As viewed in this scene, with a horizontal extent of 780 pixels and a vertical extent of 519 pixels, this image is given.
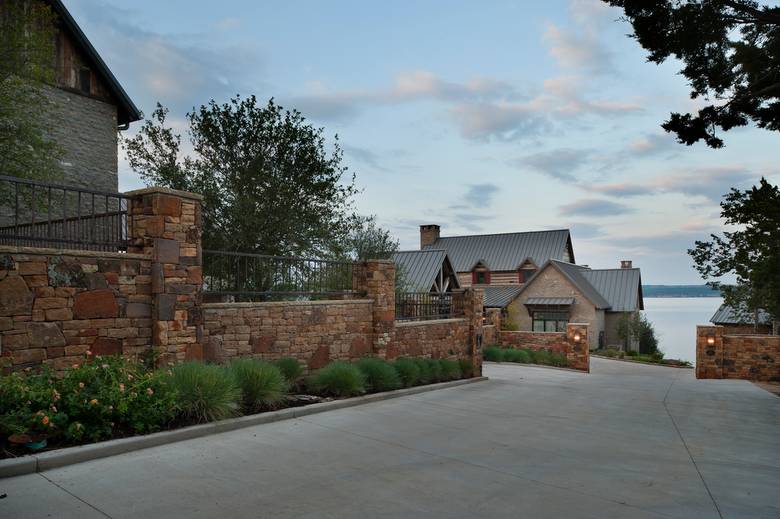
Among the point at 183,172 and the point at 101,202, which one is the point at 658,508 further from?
the point at 101,202

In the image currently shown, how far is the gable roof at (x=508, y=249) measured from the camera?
43.7 meters

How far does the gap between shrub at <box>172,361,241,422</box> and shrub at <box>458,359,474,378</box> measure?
29.3ft

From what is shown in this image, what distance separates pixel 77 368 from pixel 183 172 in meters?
12.0

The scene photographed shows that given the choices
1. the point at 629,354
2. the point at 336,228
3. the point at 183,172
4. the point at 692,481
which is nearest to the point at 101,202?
the point at 183,172

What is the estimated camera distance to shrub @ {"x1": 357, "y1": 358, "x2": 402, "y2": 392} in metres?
11.0

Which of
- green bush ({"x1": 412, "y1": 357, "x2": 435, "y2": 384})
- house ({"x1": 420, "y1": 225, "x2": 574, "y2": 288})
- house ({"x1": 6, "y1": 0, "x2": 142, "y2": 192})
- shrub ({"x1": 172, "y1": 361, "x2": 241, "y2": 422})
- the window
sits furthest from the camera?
house ({"x1": 420, "y1": 225, "x2": 574, "y2": 288})

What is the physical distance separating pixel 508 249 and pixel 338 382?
37216 millimetres

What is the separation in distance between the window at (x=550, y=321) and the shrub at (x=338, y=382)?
2960cm

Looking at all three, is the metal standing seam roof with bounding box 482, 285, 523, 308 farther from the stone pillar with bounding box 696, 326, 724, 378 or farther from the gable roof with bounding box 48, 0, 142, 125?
the gable roof with bounding box 48, 0, 142, 125

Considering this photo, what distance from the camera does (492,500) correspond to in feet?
16.5

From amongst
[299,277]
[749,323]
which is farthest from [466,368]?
[749,323]

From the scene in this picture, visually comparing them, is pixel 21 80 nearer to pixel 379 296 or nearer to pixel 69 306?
pixel 69 306

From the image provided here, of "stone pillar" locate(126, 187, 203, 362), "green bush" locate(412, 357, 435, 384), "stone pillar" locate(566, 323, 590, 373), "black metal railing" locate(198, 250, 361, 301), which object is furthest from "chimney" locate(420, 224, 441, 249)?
"stone pillar" locate(126, 187, 203, 362)

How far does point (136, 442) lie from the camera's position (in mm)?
6285
